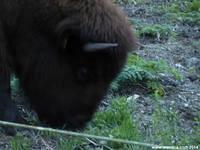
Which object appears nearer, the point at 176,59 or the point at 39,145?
the point at 39,145

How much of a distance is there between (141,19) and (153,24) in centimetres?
28

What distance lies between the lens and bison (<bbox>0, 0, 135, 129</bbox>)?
5121 millimetres

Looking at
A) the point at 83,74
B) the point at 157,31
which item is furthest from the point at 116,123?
the point at 157,31

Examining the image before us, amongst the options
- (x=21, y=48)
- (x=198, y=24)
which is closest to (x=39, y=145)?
(x=21, y=48)

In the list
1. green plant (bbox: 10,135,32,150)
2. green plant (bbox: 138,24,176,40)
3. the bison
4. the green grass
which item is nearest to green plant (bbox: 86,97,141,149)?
the bison

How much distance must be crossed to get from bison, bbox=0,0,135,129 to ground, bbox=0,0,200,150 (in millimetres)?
295

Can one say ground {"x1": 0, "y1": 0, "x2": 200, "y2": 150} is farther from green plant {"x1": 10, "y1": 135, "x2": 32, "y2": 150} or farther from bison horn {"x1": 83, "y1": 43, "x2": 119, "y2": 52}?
bison horn {"x1": 83, "y1": 43, "x2": 119, "y2": 52}

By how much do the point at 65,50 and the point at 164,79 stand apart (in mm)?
1799

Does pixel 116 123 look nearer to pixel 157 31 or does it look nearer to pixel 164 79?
pixel 164 79

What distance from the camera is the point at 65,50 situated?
17.1ft

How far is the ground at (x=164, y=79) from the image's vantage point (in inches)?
210

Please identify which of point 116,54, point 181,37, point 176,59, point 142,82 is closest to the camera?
point 116,54

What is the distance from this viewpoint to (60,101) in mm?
5328

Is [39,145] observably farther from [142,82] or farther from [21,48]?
[142,82]
